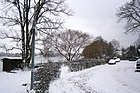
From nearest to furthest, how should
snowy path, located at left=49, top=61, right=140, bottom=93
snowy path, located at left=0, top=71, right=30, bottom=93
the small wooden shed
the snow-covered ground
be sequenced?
1. snowy path, located at left=0, top=71, right=30, bottom=93
2. the snow-covered ground
3. snowy path, located at left=49, top=61, right=140, bottom=93
4. the small wooden shed

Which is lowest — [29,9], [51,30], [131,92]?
[131,92]

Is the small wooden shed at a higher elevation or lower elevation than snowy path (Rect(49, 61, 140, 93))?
higher

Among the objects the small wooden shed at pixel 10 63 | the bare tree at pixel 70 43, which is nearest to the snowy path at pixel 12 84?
the small wooden shed at pixel 10 63

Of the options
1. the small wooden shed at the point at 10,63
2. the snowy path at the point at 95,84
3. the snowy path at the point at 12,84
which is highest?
the small wooden shed at the point at 10,63

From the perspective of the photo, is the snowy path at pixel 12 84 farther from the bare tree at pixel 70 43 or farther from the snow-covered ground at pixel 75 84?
the bare tree at pixel 70 43

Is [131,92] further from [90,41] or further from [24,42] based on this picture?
[90,41]

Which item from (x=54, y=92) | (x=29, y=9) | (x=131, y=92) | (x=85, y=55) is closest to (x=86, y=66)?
(x=29, y=9)

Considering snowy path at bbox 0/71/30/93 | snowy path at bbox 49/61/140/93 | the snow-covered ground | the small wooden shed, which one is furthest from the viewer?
the small wooden shed

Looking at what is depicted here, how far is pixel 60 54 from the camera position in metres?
58.4

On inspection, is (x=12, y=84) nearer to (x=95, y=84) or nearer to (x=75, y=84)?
(x=75, y=84)

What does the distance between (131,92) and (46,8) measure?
1505 cm

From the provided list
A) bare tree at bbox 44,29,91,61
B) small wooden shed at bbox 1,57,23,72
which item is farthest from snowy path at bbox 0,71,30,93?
bare tree at bbox 44,29,91,61

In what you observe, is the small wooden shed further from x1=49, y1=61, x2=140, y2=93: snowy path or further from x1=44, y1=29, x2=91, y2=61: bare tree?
x1=44, y1=29, x2=91, y2=61: bare tree

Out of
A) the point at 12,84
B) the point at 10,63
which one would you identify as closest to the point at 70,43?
the point at 10,63
